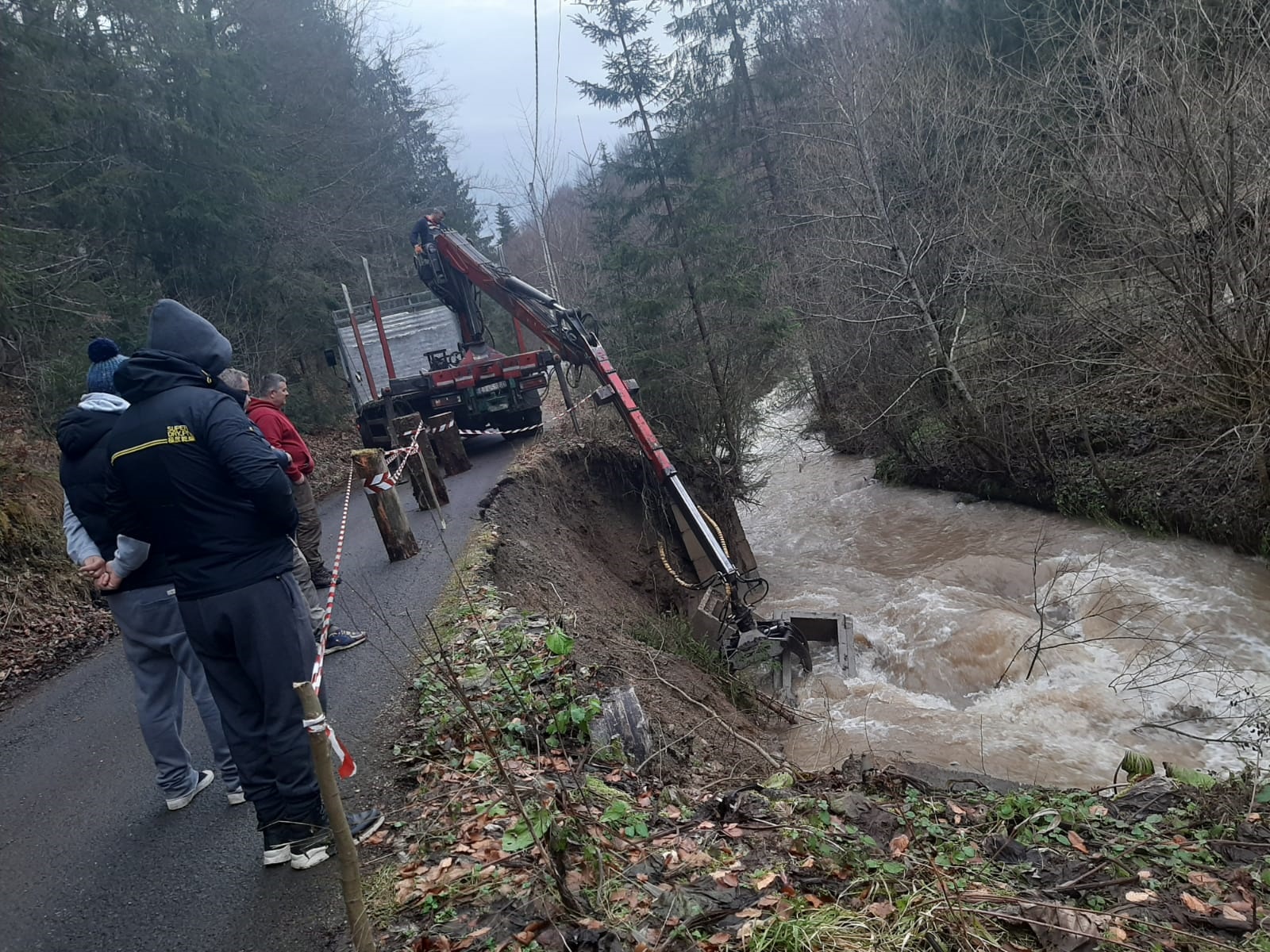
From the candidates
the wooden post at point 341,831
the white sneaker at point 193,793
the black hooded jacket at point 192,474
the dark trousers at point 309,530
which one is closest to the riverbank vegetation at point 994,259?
the dark trousers at point 309,530

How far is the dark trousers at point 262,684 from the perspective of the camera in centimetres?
351

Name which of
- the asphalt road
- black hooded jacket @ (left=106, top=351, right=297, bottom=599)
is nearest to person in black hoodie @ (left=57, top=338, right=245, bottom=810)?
the asphalt road

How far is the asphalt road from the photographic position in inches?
138

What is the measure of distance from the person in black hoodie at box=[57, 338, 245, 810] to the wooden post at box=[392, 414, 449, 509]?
16.9 ft

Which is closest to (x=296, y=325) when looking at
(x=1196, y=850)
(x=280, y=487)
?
(x=280, y=487)

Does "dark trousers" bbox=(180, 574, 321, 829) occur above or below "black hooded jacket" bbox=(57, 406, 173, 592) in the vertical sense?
below

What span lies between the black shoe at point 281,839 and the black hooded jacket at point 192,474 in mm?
1111

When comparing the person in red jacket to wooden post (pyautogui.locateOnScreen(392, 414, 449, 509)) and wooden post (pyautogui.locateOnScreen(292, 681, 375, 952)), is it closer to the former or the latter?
wooden post (pyautogui.locateOnScreen(392, 414, 449, 509))

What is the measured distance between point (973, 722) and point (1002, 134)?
421 inches

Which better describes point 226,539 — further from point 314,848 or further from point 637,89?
point 637,89

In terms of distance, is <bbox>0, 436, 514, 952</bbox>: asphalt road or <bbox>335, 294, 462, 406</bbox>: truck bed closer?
<bbox>0, 436, 514, 952</bbox>: asphalt road

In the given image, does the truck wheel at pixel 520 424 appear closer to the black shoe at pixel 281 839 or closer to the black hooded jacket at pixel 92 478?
the black hooded jacket at pixel 92 478

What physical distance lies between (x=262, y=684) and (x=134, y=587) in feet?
3.43

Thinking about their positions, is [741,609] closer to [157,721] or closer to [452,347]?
[157,721]
